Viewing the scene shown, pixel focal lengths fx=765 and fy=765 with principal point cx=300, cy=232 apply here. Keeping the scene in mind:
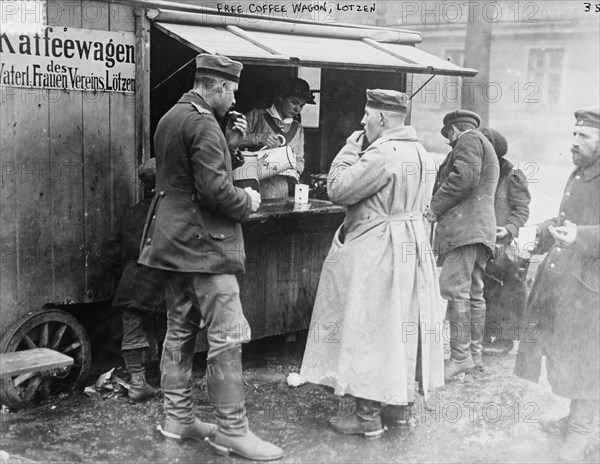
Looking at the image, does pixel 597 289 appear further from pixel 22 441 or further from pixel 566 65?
pixel 566 65

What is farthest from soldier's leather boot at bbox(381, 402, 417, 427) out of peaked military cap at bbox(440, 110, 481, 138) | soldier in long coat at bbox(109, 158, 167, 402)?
peaked military cap at bbox(440, 110, 481, 138)

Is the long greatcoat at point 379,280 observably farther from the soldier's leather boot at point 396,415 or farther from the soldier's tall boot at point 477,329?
the soldier's tall boot at point 477,329

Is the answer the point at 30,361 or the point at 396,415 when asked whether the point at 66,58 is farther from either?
the point at 396,415

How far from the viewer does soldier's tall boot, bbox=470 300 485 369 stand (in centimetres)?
647

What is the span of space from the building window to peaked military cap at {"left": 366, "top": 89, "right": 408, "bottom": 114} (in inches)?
749

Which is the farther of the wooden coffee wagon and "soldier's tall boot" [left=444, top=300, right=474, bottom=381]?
"soldier's tall boot" [left=444, top=300, right=474, bottom=381]

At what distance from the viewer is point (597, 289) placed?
4664 millimetres

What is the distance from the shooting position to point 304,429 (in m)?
5.00

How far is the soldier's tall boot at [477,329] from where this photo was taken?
6.47m

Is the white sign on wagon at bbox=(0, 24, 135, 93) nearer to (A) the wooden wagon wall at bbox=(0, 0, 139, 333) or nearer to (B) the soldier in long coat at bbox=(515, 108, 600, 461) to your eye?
(A) the wooden wagon wall at bbox=(0, 0, 139, 333)

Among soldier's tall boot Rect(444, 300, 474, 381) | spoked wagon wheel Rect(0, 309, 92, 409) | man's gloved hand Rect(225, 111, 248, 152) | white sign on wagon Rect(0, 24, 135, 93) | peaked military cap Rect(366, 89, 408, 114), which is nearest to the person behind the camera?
peaked military cap Rect(366, 89, 408, 114)

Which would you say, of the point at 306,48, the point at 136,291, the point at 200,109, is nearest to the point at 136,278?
the point at 136,291

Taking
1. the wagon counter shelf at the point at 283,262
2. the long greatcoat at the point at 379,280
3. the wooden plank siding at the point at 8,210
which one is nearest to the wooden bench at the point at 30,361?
the wooden plank siding at the point at 8,210

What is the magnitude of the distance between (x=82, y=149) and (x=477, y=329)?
3.53 m
